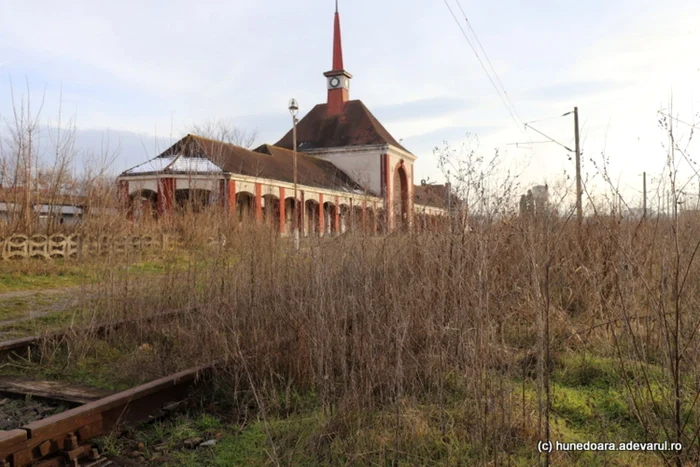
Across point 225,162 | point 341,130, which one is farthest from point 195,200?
point 341,130

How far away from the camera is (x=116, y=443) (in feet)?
12.6

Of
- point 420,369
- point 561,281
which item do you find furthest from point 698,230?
point 420,369

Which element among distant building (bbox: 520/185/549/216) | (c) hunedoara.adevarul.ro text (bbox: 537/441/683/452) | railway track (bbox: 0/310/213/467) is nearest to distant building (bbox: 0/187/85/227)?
railway track (bbox: 0/310/213/467)

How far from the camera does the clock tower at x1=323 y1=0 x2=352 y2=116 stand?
44438 millimetres

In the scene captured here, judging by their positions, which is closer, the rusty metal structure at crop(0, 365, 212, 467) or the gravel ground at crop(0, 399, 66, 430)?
the rusty metal structure at crop(0, 365, 212, 467)

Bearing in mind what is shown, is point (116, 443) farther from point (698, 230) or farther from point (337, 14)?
point (337, 14)

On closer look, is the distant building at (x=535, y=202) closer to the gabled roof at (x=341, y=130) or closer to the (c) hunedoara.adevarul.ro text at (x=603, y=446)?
the (c) hunedoara.adevarul.ro text at (x=603, y=446)

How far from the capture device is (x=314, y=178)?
33.6 metres

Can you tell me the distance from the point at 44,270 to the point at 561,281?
1180cm

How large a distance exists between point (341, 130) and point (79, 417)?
133 ft

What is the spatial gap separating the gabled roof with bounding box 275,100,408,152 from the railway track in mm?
36722

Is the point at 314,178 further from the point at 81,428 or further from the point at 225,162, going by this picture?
the point at 81,428

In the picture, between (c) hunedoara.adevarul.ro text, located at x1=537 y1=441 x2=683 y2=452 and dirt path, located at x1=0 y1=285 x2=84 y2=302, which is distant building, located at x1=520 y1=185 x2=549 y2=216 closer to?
(c) hunedoara.adevarul.ro text, located at x1=537 y1=441 x2=683 y2=452

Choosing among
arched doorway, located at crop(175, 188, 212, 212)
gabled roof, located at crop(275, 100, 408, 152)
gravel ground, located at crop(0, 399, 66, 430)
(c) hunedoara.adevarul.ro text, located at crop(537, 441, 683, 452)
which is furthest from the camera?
gabled roof, located at crop(275, 100, 408, 152)
